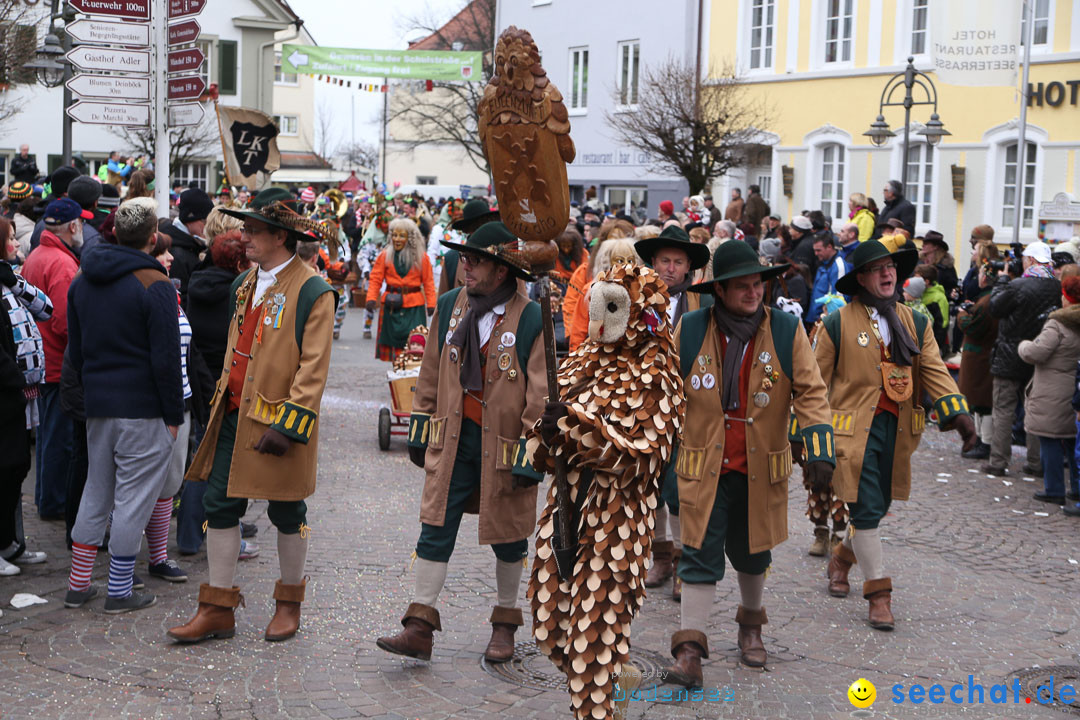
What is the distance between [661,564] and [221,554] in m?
2.66

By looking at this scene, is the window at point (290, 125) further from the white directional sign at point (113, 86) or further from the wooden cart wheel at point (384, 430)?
the white directional sign at point (113, 86)

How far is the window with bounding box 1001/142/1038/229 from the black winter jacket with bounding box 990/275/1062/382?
41.9 ft

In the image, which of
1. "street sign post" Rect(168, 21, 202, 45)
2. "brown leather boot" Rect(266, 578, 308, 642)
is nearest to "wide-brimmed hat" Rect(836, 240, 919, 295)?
"brown leather boot" Rect(266, 578, 308, 642)

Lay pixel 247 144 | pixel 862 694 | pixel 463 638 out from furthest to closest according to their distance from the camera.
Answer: pixel 247 144
pixel 463 638
pixel 862 694

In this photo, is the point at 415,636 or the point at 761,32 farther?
the point at 761,32

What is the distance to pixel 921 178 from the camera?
25359 mm

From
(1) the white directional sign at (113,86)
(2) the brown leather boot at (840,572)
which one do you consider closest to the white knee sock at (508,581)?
(2) the brown leather boot at (840,572)

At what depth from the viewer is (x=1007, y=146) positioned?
2364cm

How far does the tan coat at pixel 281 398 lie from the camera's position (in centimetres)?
591

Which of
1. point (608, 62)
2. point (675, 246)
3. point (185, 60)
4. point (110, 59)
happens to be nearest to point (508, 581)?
point (675, 246)

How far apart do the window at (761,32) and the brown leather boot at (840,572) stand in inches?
909

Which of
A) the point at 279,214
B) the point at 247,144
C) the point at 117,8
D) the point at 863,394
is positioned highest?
the point at 117,8

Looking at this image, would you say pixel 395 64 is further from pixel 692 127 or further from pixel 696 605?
pixel 696 605

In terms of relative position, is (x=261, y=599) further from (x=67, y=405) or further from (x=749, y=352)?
(x=749, y=352)
